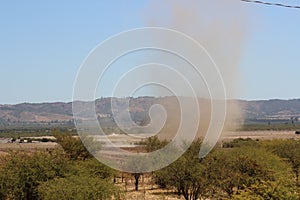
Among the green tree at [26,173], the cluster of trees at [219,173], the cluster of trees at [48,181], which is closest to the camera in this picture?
the cluster of trees at [48,181]

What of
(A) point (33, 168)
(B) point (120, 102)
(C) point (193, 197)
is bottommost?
(C) point (193, 197)

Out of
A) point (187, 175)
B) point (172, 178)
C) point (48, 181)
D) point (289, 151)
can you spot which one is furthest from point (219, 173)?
point (289, 151)

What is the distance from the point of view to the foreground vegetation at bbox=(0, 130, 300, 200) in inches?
934

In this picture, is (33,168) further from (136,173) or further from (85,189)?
(136,173)

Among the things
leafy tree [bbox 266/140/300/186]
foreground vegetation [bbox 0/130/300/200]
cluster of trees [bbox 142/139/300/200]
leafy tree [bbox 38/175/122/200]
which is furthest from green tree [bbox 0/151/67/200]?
leafy tree [bbox 266/140/300/186]

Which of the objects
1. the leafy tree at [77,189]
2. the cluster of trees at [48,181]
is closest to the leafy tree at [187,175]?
the cluster of trees at [48,181]

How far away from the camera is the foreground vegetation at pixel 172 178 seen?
23.7 meters

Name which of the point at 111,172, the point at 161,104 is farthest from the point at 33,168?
the point at 161,104

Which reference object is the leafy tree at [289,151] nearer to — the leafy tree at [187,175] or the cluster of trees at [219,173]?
the cluster of trees at [219,173]

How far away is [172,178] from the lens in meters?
38.3

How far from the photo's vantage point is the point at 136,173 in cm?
4778

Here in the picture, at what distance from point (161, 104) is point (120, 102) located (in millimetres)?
12625

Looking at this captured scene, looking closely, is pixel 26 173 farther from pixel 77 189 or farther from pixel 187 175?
pixel 187 175

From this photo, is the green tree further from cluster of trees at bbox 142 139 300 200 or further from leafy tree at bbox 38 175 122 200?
cluster of trees at bbox 142 139 300 200
